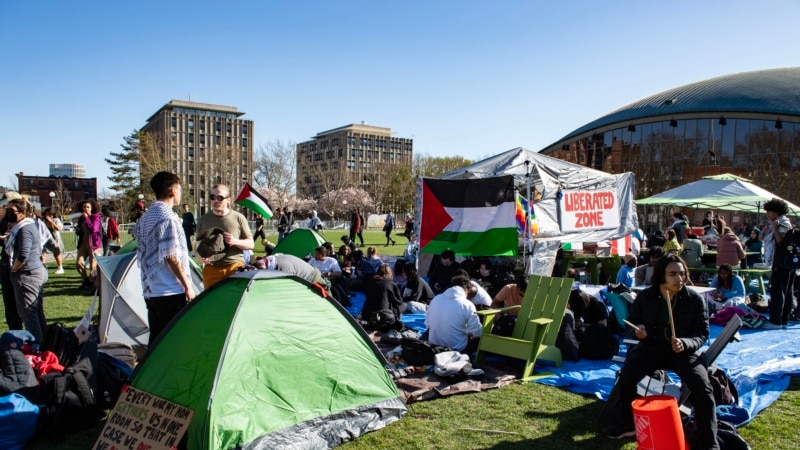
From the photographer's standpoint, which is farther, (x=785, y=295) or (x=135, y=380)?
(x=785, y=295)

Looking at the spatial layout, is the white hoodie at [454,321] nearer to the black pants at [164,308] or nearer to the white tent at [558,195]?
the black pants at [164,308]

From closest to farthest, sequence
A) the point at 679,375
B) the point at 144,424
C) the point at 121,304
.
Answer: the point at 144,424 < the point at 679,375 < the point at 121,304

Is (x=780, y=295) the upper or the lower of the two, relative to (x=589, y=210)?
lower

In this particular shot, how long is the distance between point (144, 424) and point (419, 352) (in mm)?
2921

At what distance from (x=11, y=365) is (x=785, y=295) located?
9655 millimetres

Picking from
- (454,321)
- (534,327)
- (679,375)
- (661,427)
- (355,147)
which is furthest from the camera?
(355,147)

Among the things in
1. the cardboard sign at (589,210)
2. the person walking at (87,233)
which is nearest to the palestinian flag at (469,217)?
the cardboard sign at (589,210)

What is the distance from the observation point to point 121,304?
6.40 meters

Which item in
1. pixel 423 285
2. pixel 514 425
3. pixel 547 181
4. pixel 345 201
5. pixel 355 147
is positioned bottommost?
pixel 514 425

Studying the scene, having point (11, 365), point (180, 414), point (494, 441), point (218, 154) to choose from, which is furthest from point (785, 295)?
point (218, 154)

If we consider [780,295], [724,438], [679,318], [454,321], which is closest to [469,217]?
[454,321]

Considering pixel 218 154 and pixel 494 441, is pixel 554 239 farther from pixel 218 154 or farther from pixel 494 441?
pixel 218 154

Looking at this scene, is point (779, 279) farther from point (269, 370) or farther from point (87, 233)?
point (87, 233)

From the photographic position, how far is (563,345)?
6.39m
